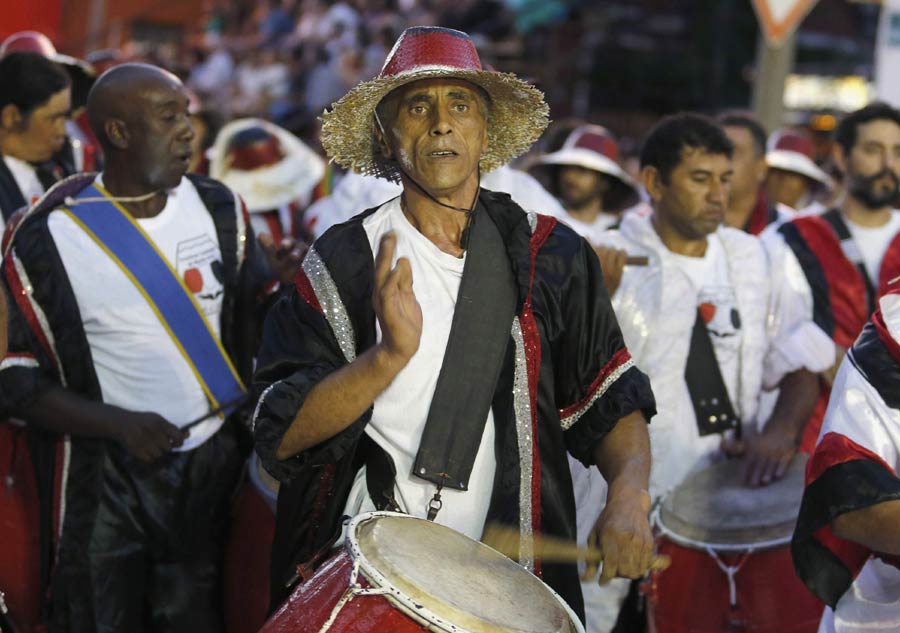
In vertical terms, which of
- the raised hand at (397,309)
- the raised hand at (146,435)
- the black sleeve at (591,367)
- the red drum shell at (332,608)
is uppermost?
the raised hand at (397,309)

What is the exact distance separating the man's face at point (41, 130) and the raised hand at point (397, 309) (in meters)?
3.44

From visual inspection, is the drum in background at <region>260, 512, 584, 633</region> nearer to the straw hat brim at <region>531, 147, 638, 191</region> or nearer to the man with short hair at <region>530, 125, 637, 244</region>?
the man with short hair at <region>530, 125, 637, 244</region>

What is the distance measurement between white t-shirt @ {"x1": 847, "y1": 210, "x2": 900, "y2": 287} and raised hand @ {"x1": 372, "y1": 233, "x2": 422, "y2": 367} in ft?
11.9

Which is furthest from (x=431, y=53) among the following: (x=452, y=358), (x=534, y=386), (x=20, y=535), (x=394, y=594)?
(x=20, y=535)

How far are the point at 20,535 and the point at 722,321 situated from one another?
8.90ft

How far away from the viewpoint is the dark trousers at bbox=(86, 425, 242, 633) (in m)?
4.70

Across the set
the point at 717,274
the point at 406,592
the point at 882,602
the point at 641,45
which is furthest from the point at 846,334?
the point at 641,45

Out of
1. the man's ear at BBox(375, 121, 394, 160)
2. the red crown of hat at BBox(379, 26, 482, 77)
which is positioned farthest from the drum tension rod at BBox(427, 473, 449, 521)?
the red crown of hat at BBox(379, 26, 482, 77)

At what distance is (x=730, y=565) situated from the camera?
14.1ft

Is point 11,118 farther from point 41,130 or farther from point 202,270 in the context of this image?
point 202,270

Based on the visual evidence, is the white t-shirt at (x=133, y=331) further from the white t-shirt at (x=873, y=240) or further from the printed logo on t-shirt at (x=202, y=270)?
the white t-shirt at (x=873, y=240)

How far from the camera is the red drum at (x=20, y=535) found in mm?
4812

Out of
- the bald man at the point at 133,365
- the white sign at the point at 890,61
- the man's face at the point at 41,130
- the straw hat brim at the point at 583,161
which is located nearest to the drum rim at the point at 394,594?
the bald man at the point at 133,365

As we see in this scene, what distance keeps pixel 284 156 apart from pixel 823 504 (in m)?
5.09
